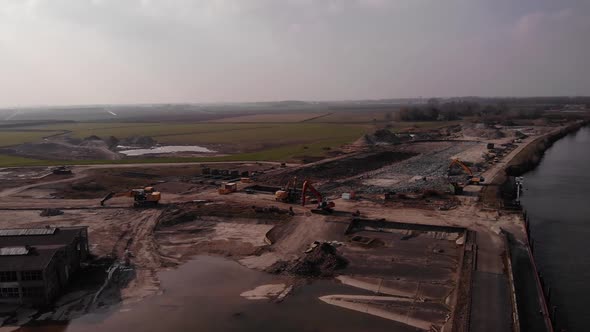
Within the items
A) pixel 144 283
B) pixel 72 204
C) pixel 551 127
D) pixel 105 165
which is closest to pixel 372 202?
pixel 144 283

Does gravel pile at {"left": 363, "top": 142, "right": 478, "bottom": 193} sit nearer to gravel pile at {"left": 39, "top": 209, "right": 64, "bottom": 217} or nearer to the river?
the river

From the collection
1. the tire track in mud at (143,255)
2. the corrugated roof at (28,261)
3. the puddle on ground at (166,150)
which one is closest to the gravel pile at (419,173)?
the tire track in mud at (143,255)

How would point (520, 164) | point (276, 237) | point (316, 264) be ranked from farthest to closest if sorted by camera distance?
point (520, 164)
point (276, 237)
point (316, 264)

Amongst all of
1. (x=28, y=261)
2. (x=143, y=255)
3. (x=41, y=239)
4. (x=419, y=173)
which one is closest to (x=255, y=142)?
(x=419, y=173)

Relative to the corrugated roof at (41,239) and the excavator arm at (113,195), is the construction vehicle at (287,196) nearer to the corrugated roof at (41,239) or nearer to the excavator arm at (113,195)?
the excavator arm at (113,195)

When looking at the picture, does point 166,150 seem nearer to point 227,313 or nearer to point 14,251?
point 14,251

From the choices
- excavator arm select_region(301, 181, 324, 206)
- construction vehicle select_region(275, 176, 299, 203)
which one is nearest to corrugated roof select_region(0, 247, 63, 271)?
excavator arm select_region(301, 181, 324, 206)

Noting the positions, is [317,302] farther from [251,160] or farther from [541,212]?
[251,160]
